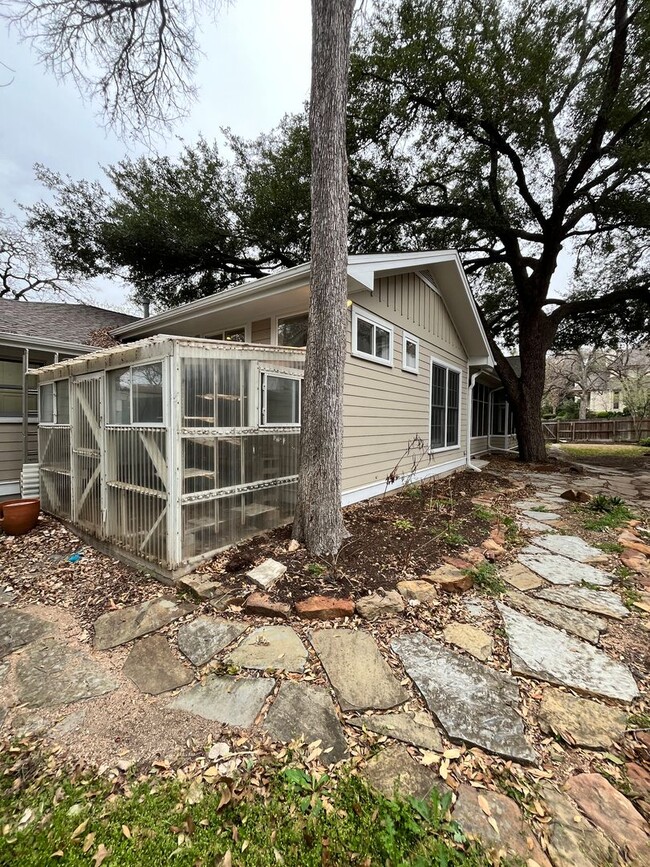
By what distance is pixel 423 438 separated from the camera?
7.55 metres

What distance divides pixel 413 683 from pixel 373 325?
475 centimetres

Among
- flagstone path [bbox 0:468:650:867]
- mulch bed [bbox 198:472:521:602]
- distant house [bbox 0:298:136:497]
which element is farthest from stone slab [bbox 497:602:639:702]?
distant house [bbox 0:298:136:497]

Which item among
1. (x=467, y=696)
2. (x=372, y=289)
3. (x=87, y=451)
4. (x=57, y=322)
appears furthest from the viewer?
(x=57, y=322)

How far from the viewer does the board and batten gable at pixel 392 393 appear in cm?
523

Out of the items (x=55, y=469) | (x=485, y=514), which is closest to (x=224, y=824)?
(x=485, y=514)

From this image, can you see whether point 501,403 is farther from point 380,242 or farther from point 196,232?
point 196,232

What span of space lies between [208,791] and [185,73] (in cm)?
906

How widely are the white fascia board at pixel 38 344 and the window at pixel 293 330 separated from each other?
3.99m

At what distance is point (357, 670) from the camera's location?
2182mm

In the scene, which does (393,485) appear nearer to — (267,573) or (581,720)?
(267,573)

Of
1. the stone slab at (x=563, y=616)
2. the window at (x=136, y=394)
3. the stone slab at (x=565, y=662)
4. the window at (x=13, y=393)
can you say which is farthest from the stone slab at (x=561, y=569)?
the window at (x=13, y=393)

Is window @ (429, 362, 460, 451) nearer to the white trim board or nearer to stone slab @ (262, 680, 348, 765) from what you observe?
the white trim board

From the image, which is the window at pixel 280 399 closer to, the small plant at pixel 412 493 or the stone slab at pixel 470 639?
the stone slab at pixel 470 639

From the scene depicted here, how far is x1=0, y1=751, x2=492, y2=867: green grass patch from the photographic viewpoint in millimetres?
1296
